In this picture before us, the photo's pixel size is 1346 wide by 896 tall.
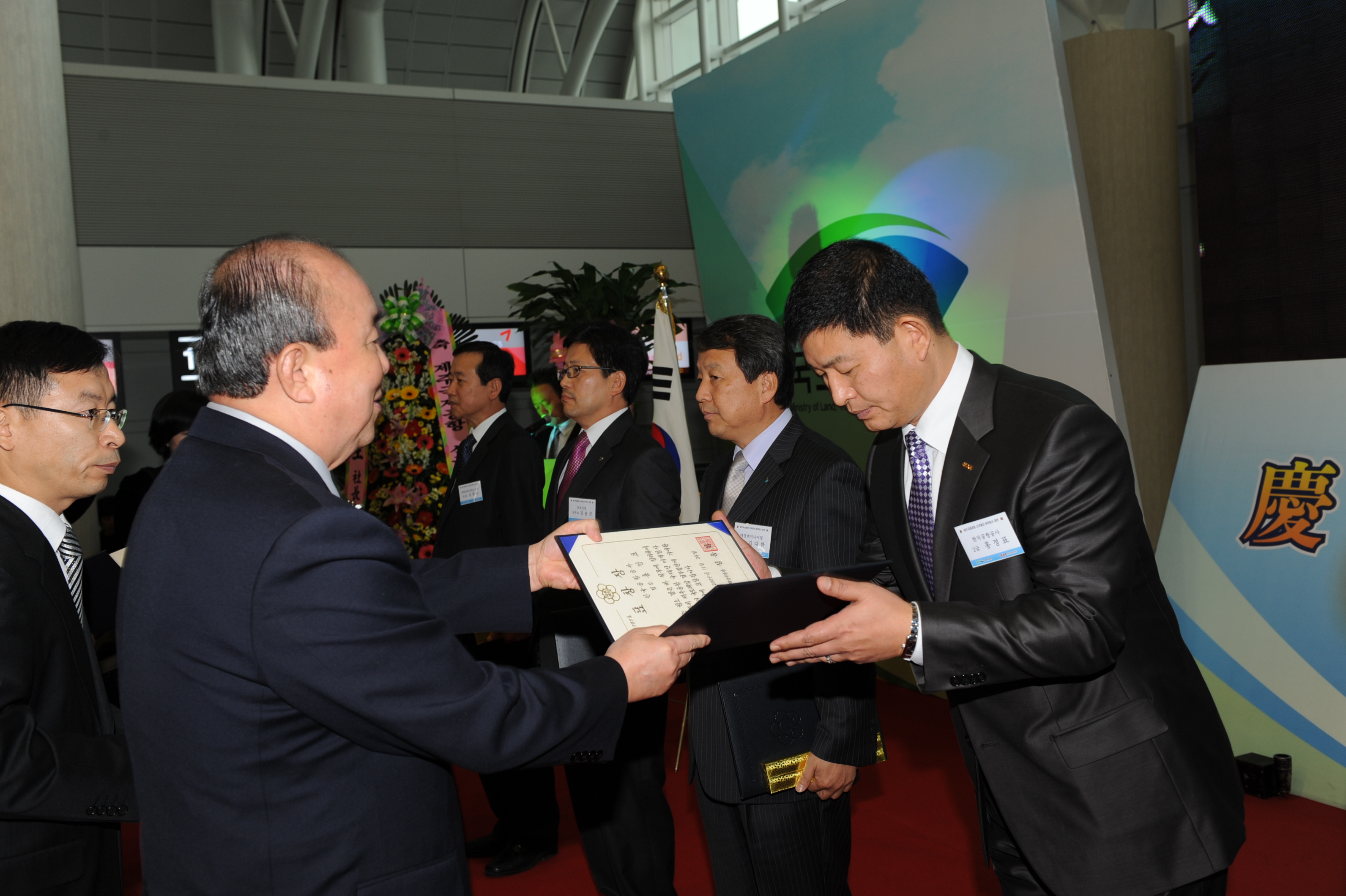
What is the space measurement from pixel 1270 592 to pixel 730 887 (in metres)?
2.71

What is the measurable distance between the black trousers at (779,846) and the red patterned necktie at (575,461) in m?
1.43

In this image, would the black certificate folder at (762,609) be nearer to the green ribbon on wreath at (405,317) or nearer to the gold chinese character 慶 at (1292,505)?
the gold chinese character 慶 at (1292,505)

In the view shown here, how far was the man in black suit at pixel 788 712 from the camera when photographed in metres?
2.16

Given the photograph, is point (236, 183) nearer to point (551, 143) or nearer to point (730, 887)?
point (551, 143)

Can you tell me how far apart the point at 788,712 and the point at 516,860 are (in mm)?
1739

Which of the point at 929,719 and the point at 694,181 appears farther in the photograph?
the point at 694,181

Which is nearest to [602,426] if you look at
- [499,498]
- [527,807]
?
[499,498]

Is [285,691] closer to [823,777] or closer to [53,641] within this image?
[53,641]

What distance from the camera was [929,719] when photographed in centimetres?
482

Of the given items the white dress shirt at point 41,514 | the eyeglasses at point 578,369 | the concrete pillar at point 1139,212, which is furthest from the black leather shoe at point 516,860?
the concrete pillar at point 1139,212

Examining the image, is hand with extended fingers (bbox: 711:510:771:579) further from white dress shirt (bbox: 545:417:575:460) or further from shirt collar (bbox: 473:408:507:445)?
white dress shirt (bbox: 545:417:575:460)

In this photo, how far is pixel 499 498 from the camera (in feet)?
12.9

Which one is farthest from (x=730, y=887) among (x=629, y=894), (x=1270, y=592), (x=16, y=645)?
(x=1270, y=592)

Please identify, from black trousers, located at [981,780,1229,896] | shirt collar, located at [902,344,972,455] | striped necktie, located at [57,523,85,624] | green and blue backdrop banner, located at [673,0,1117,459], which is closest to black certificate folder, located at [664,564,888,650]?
shirt collar, located at [902,344,972,455]
